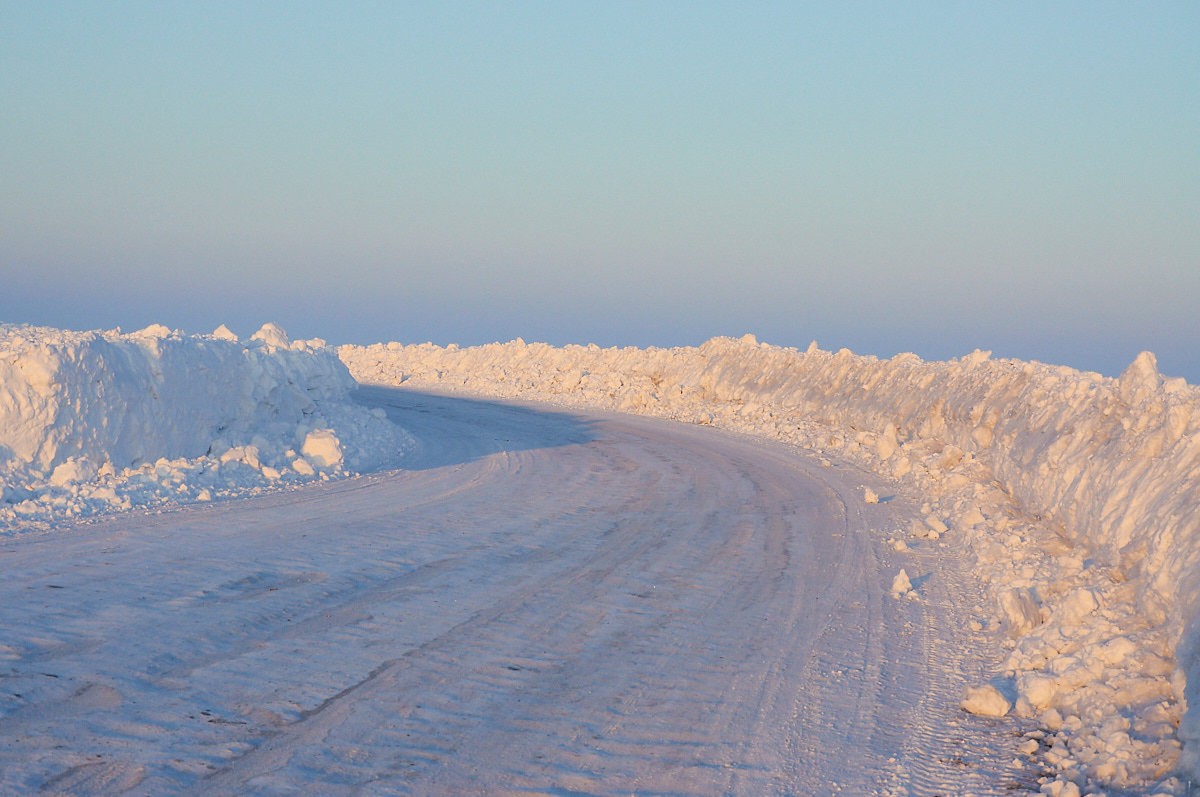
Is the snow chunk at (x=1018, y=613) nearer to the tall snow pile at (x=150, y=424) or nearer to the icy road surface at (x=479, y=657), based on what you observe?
the icy road surface at (x=479, y=657)

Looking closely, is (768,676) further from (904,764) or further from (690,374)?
(690,374)

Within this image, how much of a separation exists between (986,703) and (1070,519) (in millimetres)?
5064

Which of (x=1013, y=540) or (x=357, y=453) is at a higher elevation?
(x=1013, y=540)

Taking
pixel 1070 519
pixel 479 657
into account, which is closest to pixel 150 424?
pixel 479 657

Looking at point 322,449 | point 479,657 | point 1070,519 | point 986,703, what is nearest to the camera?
point 986,703

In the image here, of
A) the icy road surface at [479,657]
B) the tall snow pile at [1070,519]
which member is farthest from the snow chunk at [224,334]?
the tall snow pile at [1070,519]

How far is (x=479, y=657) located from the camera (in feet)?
19.7

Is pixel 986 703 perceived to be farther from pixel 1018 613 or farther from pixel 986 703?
pixel 1018 613

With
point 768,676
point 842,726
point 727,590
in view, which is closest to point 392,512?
point 727,590

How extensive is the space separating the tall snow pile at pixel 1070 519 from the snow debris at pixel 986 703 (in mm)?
144

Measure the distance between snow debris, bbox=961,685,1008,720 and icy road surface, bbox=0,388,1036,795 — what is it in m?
0.17

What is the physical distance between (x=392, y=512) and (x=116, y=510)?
3.24m

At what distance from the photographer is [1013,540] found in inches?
390

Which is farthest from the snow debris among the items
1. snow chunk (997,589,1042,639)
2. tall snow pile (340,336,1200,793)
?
snow chunk (997,589,1042,639)
